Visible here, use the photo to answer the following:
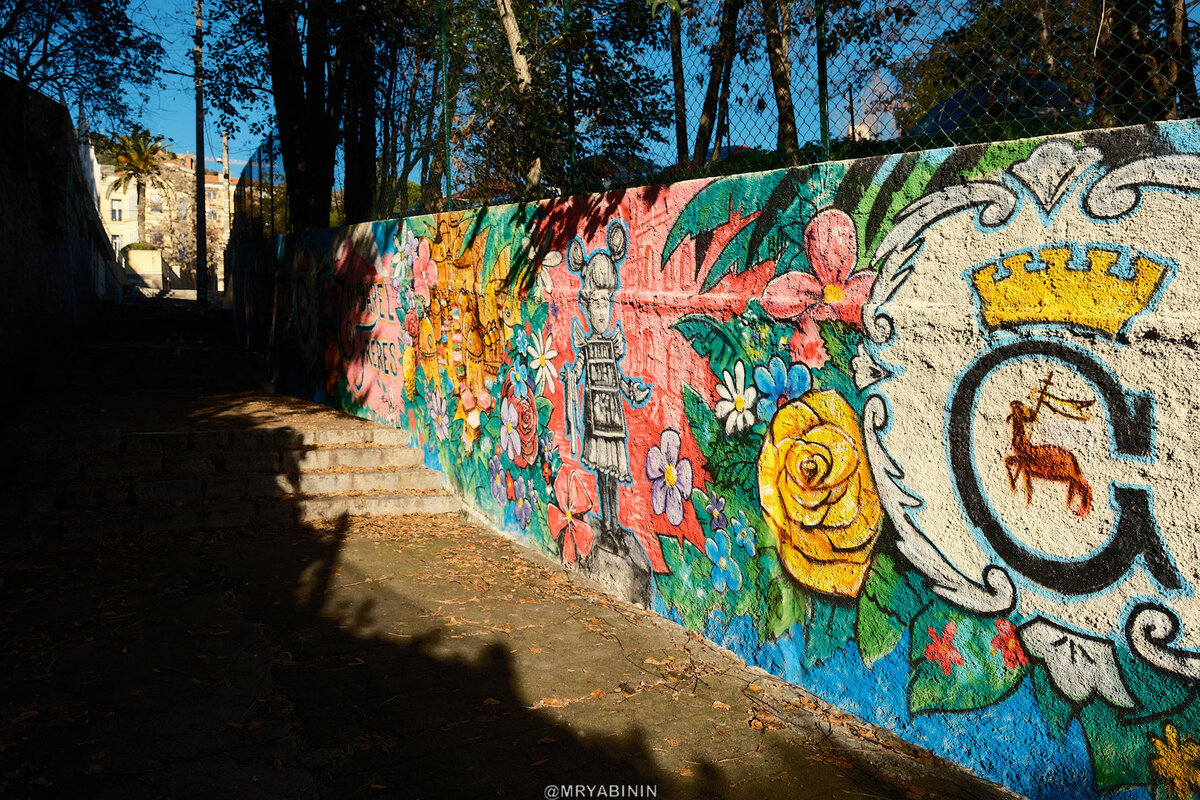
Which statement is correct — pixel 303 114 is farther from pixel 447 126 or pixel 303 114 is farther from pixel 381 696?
pixel 381 696

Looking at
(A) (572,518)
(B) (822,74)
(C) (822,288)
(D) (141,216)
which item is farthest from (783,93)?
(D) (141,216)

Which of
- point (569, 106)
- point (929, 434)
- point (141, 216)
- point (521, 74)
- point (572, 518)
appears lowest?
point (572, 518)

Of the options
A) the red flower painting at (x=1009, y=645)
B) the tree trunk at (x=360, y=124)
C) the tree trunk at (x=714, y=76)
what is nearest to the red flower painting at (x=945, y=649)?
the red flower painting at (x=1009, y=645)

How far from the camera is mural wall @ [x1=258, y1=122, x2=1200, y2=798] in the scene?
102 inches

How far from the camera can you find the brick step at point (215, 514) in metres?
6.10

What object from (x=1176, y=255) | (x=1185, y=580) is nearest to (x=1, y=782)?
(x=1185, y=580)

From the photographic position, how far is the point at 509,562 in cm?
598

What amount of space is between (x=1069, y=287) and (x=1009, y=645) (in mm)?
1232

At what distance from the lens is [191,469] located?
285 inches

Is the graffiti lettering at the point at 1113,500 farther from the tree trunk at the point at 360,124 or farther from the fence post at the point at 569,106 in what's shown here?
the tree trunk at the point at 360,124

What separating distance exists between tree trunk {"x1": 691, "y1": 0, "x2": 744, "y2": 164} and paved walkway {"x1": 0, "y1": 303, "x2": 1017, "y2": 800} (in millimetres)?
2719

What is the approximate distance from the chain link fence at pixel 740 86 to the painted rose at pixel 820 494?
1.17 m

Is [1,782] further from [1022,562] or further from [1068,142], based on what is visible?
[1068,142]

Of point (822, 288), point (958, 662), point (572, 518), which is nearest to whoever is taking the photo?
point (958, 662)
